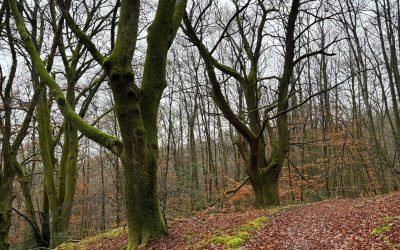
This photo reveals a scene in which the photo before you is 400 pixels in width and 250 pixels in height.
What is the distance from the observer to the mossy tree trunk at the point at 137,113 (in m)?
6.89

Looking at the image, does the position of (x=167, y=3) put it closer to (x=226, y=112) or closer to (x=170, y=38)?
(x=170, y=38)

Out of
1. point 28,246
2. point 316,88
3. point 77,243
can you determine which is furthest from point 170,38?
point 316,88

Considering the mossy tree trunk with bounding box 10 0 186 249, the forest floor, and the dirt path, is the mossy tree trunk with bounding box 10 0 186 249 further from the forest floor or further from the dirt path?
the dirt path

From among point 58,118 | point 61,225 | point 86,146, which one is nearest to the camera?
point 61,225

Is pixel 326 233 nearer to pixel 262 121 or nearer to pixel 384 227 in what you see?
pixel 384 227

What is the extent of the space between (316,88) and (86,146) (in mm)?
20515

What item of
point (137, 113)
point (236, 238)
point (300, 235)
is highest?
point (137, 113)

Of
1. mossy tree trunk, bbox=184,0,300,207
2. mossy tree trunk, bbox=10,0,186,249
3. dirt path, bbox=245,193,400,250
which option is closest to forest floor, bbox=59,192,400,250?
dirt path, bbox=245,193,400,250

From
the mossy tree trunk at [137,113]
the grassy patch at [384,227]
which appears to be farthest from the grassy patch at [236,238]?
the grassy patch at [384,227]

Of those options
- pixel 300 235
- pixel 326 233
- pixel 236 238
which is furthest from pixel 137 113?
pixel 326 233

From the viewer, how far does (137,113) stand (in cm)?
714

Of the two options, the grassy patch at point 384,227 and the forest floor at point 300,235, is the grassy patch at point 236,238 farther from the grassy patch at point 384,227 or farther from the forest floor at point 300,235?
the grassy patch at point 384,227

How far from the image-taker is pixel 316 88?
28.6m

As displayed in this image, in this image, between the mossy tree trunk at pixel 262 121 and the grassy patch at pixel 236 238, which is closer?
the grassy patch at pixel 236 238
